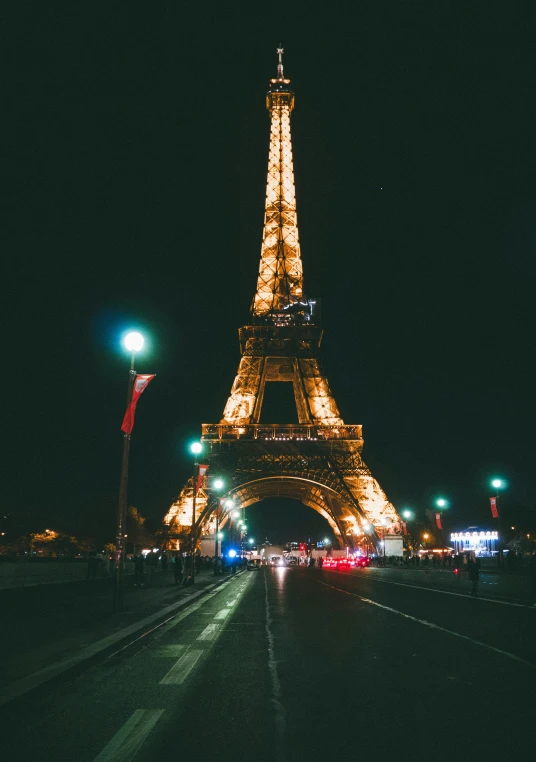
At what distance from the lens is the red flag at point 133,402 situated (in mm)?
20234

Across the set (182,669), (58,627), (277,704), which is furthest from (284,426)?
(277,704)

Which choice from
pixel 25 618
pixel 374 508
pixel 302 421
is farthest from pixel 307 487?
pixel 25 618

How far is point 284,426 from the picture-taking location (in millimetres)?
71875

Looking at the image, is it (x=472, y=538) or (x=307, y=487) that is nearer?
(x=307, y=487)

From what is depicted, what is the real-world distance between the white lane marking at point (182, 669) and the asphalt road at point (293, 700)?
31mm

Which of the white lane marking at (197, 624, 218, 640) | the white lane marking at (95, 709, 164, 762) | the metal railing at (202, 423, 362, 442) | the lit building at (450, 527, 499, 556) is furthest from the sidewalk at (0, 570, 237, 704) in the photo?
the lit building at (450, 527, 499, 556)

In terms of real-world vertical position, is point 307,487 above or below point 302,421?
below

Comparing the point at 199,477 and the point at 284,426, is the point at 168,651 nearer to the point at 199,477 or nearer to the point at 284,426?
the point at 199,477

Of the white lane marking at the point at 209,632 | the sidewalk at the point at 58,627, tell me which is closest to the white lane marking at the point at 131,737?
the sidewalk at the point at 58,627

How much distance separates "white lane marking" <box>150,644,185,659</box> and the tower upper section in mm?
65020

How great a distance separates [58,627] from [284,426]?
57326mm

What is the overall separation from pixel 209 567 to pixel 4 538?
41829 mm

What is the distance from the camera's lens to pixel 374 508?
2606 inches

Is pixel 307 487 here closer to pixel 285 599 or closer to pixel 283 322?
pixel 283 322
